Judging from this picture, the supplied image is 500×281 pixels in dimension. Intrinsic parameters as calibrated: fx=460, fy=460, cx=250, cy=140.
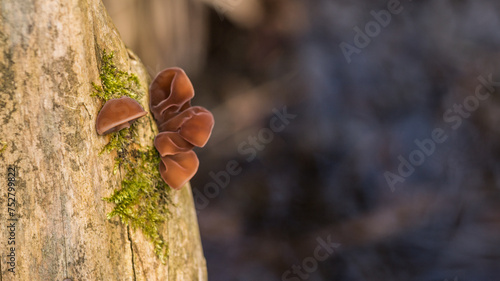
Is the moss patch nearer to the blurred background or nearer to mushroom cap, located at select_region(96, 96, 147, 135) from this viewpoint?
mushroom cap, located at select_region(96, 96, 147, 135)

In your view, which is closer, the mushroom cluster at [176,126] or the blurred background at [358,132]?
the mushroom cluster at [176,126]

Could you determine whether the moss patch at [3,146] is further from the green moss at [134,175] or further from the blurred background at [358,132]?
the blurred background at [358,132]

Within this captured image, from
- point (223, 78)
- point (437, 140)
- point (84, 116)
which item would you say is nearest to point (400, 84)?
point (437, 140)

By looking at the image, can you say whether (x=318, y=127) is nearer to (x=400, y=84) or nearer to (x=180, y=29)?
(x=400, y=84)

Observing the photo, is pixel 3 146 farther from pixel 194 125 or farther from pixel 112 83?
pixel 194 125

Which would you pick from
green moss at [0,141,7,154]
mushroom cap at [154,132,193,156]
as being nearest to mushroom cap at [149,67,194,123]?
mushroom cap at [154,132,193,156]

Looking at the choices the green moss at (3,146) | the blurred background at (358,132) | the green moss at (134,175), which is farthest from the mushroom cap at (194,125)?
the blurred background at (358,132)

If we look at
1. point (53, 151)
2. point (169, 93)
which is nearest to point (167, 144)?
point (169, 93)
